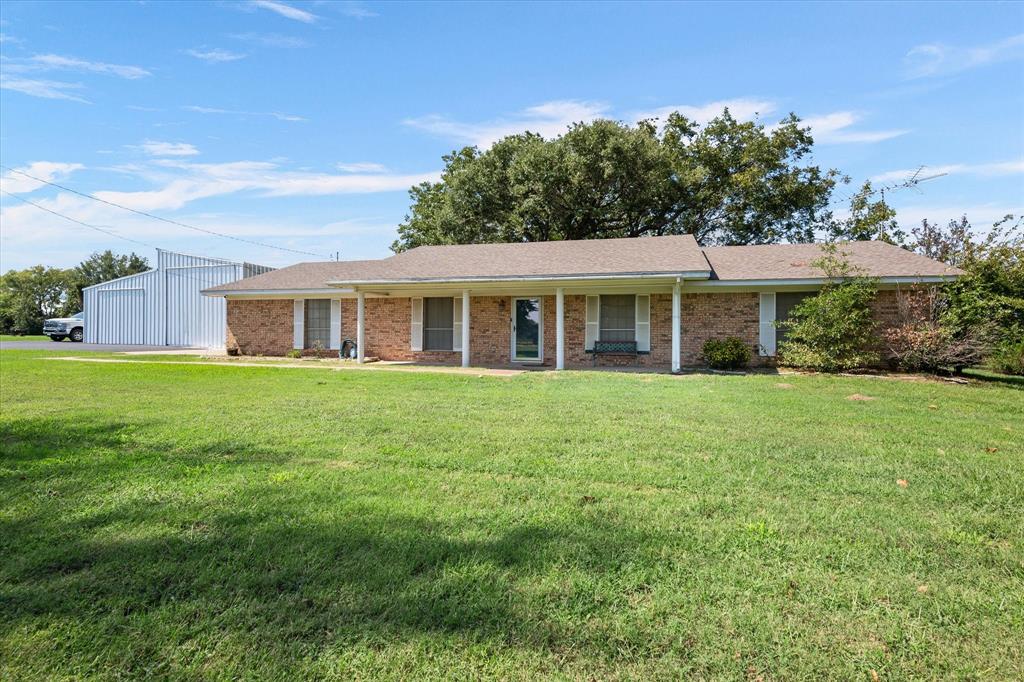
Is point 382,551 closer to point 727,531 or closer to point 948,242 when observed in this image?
point 727,531

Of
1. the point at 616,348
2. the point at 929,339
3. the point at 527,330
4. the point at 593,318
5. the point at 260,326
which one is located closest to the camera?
the point at 929,339

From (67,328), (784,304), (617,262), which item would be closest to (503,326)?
(617,262)

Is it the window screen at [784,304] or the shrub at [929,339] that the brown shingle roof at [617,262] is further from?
the shrub at [929,339]

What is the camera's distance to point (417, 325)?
18422 mm

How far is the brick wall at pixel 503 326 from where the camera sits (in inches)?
608

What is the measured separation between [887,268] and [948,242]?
34.3 feet

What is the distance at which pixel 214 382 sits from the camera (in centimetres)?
1101

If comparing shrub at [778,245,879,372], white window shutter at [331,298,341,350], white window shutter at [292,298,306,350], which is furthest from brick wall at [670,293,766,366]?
white window shutter at [292,298,306,350]

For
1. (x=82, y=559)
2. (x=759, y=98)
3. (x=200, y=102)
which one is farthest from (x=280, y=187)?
(x=82, y=559)

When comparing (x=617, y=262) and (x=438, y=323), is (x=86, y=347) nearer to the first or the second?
(x=438, y=323)

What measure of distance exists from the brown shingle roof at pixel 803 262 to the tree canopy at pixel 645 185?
8720 millimetres

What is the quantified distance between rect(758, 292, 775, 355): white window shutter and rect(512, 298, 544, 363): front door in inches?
248

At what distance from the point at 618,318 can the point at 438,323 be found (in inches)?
234

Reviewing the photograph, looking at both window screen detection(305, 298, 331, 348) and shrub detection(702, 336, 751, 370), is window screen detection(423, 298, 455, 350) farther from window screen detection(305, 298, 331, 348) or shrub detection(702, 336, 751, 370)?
shrub detection(702, 336, 751, 370)
